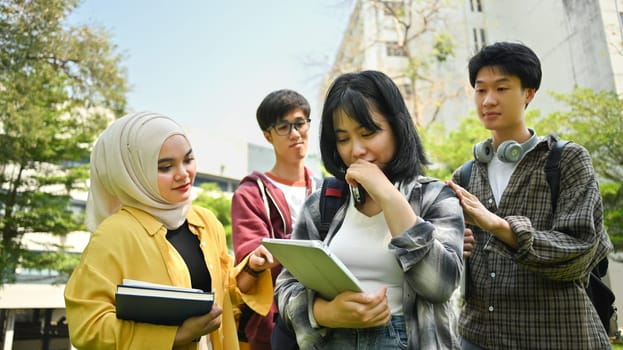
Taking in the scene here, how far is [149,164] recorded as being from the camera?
1.94 m

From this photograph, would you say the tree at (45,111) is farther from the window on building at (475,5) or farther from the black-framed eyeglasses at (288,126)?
the window on building at (475,5)

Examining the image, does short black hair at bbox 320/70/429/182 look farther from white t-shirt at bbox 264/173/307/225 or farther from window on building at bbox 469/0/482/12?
window on building at bbox 469/0/482/12

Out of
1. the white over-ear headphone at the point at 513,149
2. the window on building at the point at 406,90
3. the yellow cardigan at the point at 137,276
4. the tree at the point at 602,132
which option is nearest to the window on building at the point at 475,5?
the window on building at the point at 406,90

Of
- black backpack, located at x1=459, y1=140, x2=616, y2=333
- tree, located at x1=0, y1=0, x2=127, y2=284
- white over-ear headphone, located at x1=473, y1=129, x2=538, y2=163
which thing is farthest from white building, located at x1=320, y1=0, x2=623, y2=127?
tree, located at x1=0, y1=0, x2=127, y2=284

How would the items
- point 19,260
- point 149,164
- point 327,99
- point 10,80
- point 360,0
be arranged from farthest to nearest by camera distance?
point 360,0
point 19,260
point 10,80
point 149,164
point 327,99

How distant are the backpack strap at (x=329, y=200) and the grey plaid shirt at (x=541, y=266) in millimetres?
674

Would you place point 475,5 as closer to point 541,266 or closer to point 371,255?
point 541,266

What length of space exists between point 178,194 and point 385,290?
40.1 inches

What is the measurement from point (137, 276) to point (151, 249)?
0.38 feet

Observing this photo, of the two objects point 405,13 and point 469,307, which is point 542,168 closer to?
point 469,307

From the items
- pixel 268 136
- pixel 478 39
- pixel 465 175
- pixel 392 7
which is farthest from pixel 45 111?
pixel 478 39

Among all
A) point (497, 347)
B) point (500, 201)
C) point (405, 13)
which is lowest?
point (497, 347)

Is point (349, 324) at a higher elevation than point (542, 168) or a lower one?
lower

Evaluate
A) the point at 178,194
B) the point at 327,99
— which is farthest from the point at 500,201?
the point at 178,194
